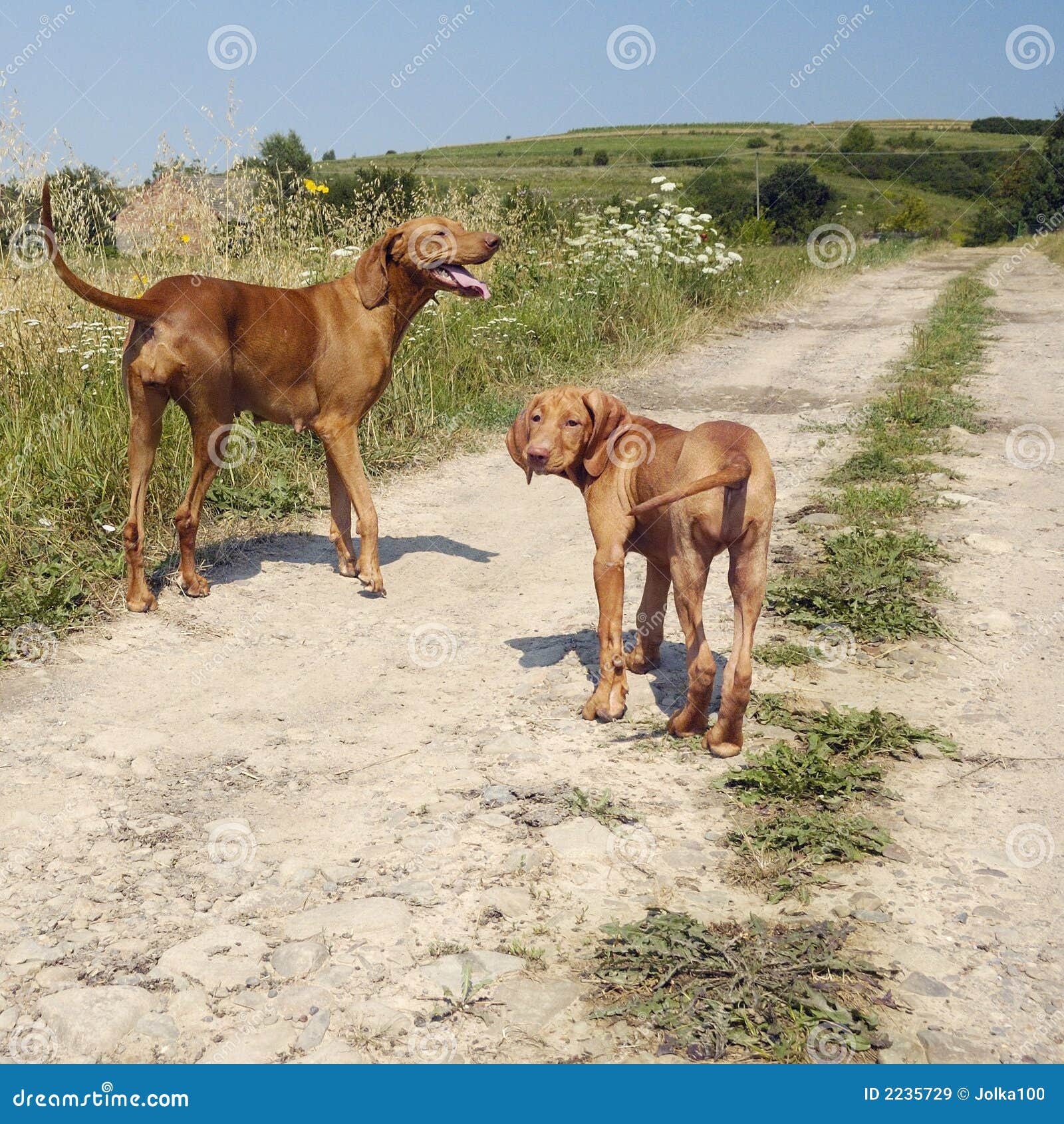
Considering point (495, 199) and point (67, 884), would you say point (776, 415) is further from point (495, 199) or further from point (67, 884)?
point (67, 884)

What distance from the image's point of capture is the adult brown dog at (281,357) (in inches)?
185

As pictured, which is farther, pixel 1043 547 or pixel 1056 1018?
pixel 1043 547

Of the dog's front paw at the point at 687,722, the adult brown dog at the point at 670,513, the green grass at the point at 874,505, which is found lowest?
the dog's front paw at the point at 687,722

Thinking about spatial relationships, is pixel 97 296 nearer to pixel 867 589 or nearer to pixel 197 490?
pixel 197 490

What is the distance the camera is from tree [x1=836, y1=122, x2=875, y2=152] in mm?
64062

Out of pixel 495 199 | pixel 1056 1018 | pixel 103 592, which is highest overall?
pixel 495 199

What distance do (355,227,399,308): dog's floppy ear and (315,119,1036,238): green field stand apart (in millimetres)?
32695

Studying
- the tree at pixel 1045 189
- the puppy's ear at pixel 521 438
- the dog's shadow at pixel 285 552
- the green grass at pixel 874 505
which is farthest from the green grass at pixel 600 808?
the tree at pixel 1045 189

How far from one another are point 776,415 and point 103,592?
19.7 ft

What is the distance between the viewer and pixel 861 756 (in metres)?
3.61

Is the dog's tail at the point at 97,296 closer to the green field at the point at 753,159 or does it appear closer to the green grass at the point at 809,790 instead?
the green grass at the point at 809,790

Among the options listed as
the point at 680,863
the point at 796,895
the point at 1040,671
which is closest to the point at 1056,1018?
the point at 796,895

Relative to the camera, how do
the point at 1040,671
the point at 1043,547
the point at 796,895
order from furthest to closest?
the point at 1043,547
the point at 1040,671
the point at 796,895

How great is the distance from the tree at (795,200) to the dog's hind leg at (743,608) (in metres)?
29.2
